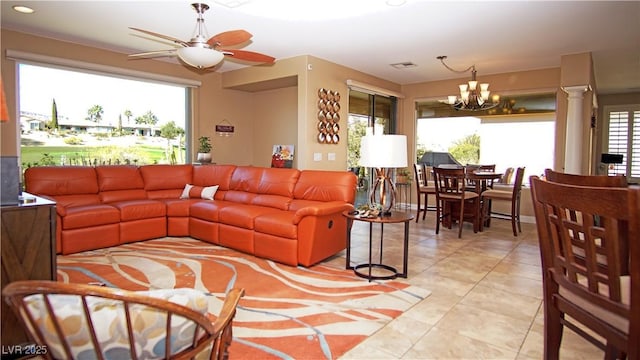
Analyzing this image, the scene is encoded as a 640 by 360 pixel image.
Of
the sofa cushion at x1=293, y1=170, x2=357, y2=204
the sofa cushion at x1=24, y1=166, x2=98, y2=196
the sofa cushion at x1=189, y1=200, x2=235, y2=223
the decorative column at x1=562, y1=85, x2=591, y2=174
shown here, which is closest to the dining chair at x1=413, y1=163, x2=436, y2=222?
the decorative column at x1=562, y1=85, x2=591, y2=174

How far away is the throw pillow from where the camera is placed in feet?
17.3

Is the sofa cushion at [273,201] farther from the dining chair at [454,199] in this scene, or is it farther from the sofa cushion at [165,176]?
the dining chair at [454,199]

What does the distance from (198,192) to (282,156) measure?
6.05ft

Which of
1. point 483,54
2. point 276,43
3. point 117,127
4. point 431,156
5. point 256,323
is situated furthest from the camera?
point 431,156

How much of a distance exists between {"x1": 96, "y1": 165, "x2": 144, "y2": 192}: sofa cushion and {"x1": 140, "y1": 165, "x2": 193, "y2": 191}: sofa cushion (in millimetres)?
93

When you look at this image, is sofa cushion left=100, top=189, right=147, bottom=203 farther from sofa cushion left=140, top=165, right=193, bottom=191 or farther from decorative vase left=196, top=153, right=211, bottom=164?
decorative vase left=196, top=153, right=211, bottom=164

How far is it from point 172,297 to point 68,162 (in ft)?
16.8

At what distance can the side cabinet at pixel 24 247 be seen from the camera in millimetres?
1754

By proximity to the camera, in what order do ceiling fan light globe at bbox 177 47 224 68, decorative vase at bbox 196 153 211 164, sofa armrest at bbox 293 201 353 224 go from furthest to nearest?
decorative vase at bbox 196 153 211 164, sofa armrest at bbox 293 201 353 224, ceiling fan light globe at bbox 177 47 224 68

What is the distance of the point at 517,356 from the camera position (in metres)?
2.14

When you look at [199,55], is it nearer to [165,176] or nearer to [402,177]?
[165,176]

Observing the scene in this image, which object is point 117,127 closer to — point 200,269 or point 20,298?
point 200,269

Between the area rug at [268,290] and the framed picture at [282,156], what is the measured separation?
2.55m

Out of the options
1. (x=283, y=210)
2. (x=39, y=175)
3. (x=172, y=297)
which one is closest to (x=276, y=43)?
(x=283, y=210)
